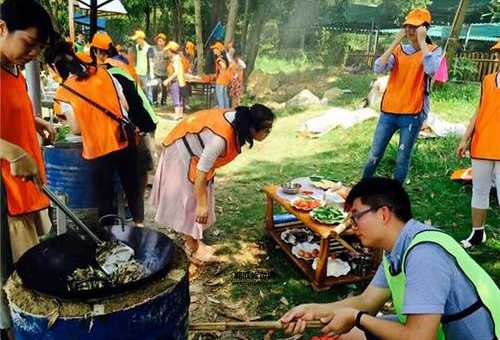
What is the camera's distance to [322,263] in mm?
4297

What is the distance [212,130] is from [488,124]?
2.92 metres

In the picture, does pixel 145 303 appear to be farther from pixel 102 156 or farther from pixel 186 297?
pixel 102 156

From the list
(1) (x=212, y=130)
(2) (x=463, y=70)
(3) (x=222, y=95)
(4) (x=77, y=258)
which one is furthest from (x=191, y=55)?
(4) (x=77, y=258)

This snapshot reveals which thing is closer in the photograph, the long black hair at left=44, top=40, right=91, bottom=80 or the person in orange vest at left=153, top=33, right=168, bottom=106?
the long black hair at left=44, top=40, right=91, bottom=80

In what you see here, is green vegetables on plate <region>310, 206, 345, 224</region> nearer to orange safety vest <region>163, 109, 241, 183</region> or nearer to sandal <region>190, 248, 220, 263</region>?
orange safety vest <region>163, 109, 241, 183</region>

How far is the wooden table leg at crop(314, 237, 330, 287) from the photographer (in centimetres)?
424

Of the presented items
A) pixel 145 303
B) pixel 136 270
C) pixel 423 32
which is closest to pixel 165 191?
pixel 136 270

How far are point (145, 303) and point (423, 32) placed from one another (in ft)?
15.6

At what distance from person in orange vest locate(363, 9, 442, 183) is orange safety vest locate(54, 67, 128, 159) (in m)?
3.34

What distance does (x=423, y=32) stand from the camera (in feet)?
17.8

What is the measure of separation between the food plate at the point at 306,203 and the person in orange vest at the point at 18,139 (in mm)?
2551

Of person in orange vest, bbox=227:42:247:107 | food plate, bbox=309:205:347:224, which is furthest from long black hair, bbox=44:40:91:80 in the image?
person in orange vest, bbox=227:42:247:107

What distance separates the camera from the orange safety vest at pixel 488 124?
15.1ft

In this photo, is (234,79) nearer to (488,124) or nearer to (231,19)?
(231,19)
